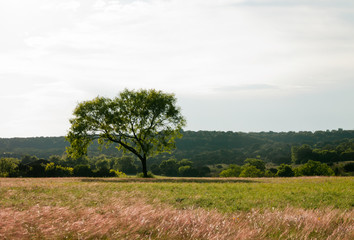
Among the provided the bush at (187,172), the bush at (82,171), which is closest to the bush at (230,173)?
the bush at (187,172)

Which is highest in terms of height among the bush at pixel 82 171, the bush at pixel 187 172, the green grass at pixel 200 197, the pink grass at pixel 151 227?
the pink grass at pixel 151 227

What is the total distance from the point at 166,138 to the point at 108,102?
10190mm

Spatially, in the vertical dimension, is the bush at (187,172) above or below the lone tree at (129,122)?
below

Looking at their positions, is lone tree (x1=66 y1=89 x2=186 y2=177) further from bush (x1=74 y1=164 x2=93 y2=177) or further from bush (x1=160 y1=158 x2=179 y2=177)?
bush (x1=160 y1=158 x2=179 y2=177)

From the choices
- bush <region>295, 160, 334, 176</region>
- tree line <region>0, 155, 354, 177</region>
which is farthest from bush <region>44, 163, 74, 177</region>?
bush <region>295, 160, 334, 176</region>

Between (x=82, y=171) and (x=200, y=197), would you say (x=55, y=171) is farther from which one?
(x=200, y=197)

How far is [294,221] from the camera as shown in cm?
695

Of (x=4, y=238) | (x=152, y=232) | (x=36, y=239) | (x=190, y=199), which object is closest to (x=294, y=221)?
(x=152, y=232)

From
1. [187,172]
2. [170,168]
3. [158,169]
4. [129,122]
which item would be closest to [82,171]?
[129,122]

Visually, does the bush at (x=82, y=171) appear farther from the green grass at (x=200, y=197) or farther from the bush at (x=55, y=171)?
the green grass at (x=200, y=197)

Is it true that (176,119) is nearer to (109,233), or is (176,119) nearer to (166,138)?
(166,138)

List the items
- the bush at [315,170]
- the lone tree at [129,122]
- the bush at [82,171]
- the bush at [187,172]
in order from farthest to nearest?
the bush at [187,172] → the bush at [315,170] → the bush at [82,171] → the lone tree at [129,122]

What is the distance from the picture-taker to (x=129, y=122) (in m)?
45.0

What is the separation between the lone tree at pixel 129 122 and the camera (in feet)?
143
